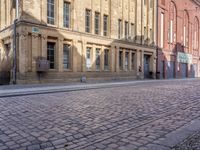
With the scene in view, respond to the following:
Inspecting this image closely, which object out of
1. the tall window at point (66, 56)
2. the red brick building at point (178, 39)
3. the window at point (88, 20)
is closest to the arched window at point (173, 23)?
the red brick building at point (178, 39)

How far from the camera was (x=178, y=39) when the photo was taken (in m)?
42.9

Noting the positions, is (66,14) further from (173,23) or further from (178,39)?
(178,39)

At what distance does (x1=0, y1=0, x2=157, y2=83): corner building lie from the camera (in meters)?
19.2

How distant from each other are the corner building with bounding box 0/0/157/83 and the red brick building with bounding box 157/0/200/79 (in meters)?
5.88

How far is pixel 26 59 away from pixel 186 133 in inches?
641

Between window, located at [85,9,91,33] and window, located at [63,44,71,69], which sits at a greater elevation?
window, located at [85,9,91,33]

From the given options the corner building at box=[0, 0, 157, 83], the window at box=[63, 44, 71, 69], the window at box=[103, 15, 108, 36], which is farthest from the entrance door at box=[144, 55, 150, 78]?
the window at box=[63, 44, 71, 69]

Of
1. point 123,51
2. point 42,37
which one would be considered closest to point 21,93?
point 42,37

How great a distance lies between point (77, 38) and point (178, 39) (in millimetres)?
26895

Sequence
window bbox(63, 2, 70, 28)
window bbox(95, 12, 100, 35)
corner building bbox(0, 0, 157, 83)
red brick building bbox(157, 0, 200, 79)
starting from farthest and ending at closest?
1. red brick building bbox(157, 0, 200, 79)
2. window bbox(95, 12, 100, 35)
3. window bbox(63, 2, 70, 28)
4. corner building bbox(0, 0, 157, 83)

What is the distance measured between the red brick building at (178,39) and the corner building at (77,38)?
5.88 meters

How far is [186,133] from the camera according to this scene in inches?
199

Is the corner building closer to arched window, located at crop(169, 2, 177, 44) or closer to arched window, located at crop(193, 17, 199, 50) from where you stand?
arched window, located at crop(169, 2, 177, 44)

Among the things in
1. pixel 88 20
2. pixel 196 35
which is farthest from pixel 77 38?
pixel 196 35
